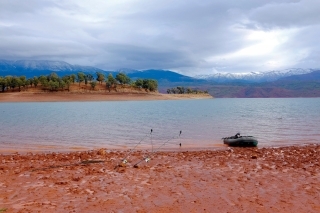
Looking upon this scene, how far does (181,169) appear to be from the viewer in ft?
41.3

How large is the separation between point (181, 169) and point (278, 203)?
4.92 meters

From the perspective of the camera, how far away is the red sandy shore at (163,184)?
8125 millimetres

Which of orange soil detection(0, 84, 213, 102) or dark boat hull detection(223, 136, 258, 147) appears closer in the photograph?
dark boat hull detection(223, 136, 258, 147)

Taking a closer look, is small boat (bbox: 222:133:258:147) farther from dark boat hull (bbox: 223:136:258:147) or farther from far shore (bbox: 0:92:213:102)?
far shore (bbox: 0:92:213:102)

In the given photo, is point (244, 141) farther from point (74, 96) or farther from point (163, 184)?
point (74, 96)

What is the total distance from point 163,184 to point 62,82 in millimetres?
137437

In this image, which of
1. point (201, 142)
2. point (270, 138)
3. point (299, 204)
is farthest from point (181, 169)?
point (270, 138)

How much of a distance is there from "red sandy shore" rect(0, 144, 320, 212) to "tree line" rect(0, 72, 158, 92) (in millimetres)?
130905

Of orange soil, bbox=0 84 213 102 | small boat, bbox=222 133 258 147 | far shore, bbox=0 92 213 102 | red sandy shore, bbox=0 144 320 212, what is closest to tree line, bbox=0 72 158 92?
orange soil, bbox=0 84 213 102

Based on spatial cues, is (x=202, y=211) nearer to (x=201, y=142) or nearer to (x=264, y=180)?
(x=264, y=180)

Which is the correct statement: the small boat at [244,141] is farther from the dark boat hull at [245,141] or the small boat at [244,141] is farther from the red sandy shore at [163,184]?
the red sandy shore at [163,184]

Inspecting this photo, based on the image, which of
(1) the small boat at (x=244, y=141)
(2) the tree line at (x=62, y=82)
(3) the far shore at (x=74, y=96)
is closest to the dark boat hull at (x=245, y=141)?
(1) the small boat at (x=244, y=141)

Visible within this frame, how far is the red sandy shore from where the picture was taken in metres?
8.12

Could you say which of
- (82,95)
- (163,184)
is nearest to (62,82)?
(82,95)
